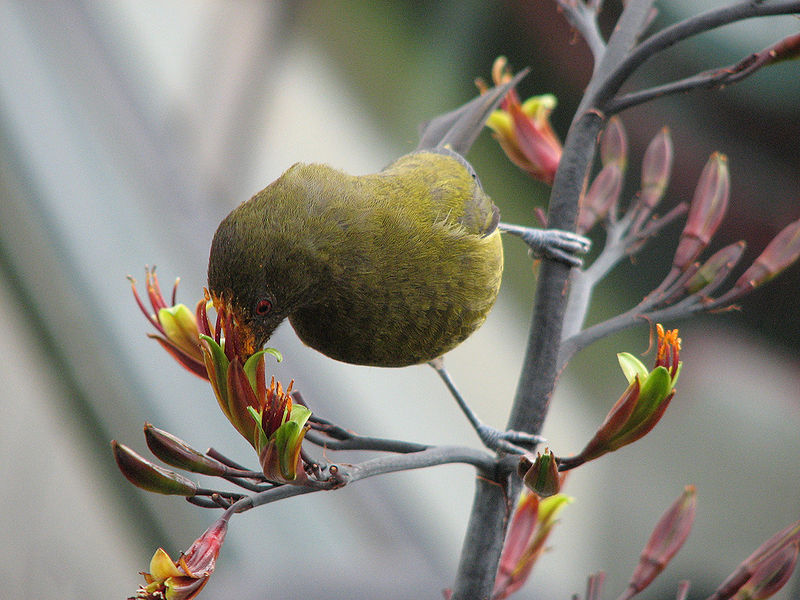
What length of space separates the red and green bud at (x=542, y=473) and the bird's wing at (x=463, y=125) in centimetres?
57

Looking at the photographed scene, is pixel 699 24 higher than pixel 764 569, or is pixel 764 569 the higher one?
pixel 699 24

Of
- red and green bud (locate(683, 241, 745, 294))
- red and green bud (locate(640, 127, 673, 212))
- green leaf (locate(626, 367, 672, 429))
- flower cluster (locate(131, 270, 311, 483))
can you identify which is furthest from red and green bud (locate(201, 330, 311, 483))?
red and green bud (locate(640, 127, 673, 212))

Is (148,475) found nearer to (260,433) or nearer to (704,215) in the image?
(260,433)

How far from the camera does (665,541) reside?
0.77m

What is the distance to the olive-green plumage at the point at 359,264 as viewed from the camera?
0.65 m

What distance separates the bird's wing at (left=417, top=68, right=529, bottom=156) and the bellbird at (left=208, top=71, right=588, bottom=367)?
0.54ft

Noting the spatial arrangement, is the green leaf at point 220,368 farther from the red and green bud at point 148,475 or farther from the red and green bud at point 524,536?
the red and green bud at point 524,536

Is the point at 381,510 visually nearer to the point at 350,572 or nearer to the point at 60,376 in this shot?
the point at 350,572

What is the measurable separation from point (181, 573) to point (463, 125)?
788mm

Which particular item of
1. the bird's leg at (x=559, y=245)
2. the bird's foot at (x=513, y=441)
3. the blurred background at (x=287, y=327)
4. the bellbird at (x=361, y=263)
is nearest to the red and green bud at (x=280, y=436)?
the bellbird at (x=361, y=263)

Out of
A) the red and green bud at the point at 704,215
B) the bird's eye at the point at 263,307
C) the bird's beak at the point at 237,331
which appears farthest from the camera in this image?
the red and green bud at the point at 704,215

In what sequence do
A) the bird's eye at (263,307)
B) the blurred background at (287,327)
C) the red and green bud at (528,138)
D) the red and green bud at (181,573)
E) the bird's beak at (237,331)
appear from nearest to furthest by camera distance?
1. the red and green bud at (181,573)
2. the bird's beak at (237,331)
3. the bird's eye at (263,307)
4. the red and green bud at (528,138)
5. the blurred background at (287,327)

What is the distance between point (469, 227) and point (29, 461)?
1.27 meters

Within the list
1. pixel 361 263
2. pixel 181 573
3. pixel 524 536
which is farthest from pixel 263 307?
pixel 524 536
